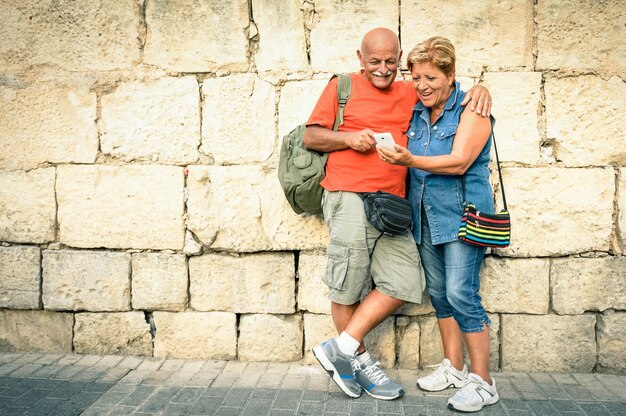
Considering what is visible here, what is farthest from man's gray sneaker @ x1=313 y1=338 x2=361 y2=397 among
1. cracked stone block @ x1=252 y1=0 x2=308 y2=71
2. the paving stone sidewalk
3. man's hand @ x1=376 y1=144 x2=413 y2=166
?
cracked stone block @ x1=252 y1=0 x2=308 y2=71

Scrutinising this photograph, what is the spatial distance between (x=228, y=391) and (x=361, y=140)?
1893mm

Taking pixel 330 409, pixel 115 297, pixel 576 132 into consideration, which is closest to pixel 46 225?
pixel 115 297

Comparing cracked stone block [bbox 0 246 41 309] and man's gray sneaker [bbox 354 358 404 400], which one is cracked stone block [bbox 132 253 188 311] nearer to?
cracked stone block [bbox 0 246 41 309]

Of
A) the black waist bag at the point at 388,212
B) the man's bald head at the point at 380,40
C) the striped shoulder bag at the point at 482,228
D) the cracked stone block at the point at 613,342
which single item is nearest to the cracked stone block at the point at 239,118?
the man's bald head at the point at 380,40

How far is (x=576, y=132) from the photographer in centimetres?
381

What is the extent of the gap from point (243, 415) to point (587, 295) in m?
2.58

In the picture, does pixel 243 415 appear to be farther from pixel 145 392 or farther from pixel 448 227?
pixel 448 227

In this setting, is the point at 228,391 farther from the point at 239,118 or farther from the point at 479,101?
the point at 479,101

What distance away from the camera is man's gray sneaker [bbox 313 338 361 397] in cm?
330

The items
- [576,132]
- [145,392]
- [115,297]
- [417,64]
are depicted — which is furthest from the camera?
[115,297]

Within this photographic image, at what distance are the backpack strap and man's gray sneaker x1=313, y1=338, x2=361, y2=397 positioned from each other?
141cm

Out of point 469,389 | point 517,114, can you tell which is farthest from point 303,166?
point 469,389

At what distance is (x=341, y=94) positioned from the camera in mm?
3385

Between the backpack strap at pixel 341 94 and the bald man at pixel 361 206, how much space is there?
3 cm
